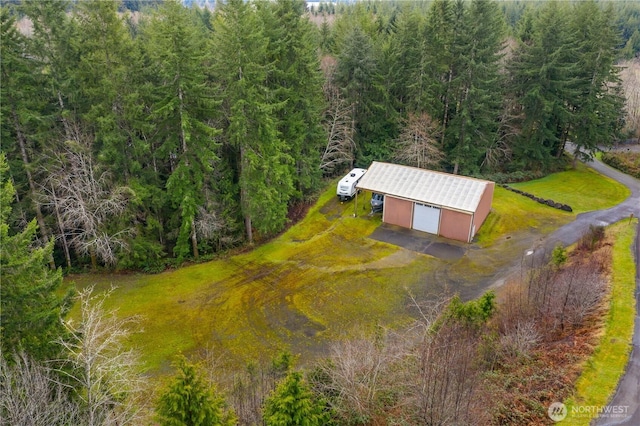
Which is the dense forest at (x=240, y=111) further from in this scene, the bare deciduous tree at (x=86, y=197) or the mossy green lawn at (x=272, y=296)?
the mossy green lawn at (x=272, y=296)

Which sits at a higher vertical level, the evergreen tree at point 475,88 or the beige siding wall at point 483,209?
the evergreen tree at point 475,88

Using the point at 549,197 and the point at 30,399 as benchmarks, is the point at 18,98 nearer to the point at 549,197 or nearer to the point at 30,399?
the point at 30,399

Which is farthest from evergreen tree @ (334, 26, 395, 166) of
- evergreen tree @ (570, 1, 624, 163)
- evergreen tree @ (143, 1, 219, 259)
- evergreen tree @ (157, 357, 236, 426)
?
evergreen tree @ (157, 357, 236, 426)

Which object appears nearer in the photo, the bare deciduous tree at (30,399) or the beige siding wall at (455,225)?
the bare deciduous tree at (30,399)

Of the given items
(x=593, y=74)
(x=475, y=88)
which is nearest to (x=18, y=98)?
(x=475, y=88)

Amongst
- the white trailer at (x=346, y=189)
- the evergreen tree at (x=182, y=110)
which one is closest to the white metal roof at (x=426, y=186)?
the white trailer at (x=346, y=189)

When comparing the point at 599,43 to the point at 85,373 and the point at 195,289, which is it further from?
the point at 85,373

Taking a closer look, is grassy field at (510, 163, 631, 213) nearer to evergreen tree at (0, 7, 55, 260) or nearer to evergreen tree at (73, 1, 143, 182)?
evergreen tree at (73, 1, 143, 182)
